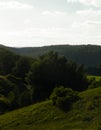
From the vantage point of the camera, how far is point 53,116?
57.7 meters

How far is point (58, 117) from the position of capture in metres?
57.2

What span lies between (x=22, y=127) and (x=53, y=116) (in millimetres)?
6000

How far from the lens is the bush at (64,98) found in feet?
203

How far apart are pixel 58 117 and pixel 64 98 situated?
6.30m

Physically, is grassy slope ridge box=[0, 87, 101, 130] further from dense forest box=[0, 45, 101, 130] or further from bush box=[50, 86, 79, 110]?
bush box=[50, 86, 79, 110]

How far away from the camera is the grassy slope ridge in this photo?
53.2 metres

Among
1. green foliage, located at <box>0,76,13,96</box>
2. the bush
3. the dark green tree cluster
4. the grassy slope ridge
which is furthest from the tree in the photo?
the grassy slope ridge

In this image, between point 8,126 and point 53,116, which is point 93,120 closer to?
point 53,116

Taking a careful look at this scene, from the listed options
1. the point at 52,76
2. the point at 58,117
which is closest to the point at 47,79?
the point at 52,76

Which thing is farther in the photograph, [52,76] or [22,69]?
[22,69]

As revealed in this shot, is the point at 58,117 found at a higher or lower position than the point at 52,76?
lower

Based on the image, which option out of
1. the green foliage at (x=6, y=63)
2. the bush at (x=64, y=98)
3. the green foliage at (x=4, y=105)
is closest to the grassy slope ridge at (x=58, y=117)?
the bush at (x=64, y=98)

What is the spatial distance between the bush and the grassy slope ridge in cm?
106

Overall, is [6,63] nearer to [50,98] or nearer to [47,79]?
[47,79]
